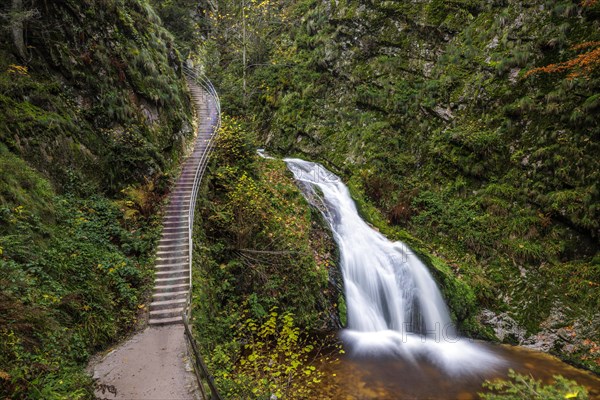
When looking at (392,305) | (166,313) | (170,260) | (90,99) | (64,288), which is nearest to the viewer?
(64,288)

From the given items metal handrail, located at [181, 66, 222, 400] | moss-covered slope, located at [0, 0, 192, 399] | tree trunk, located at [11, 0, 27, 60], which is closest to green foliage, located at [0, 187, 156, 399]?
moss-covered slope, located at [0, 0, 192, 399]

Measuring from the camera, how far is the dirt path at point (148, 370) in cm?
645

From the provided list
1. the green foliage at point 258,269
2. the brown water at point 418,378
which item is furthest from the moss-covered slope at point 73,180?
the brown water at point 418,378

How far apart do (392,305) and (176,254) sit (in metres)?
8.25

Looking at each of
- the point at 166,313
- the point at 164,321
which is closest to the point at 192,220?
the point at 166,313

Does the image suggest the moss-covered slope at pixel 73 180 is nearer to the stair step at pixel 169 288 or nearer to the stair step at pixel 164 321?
the stair step at pixel 169 288

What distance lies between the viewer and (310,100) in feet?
74.2

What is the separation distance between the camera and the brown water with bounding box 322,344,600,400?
9117 mm

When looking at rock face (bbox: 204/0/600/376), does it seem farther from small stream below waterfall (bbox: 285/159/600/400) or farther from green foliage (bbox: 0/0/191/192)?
green foliage (bbox: 0/0/191/192)

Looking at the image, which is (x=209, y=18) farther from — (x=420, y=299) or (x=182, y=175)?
(x=420, y=299)

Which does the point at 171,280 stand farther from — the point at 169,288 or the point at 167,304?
the point at 167,304

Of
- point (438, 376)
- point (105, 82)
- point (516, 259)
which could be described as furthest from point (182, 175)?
point (516, 259)

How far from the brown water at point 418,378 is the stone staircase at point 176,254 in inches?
192

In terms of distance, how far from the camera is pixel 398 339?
39.4 ft
